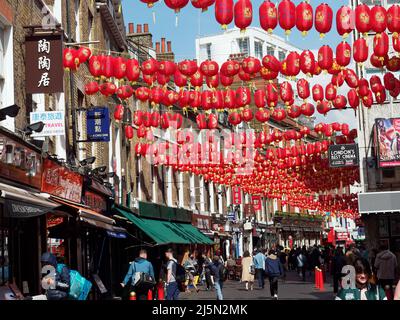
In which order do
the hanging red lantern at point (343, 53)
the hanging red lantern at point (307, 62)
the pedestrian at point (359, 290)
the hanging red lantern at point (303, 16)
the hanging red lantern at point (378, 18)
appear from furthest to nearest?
the hanging red lantern at point (307, 62) → the hanging red lantern at point (343, 53) → the hanging red lantern at point (378, 18) → the hanging red lantern at point (303, 16) → the pedestrian at point (359, 290)

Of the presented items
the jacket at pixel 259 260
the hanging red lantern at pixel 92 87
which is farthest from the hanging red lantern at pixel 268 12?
the jacket at pixel 259 260

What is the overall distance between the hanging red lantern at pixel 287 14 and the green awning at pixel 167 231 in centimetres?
1405

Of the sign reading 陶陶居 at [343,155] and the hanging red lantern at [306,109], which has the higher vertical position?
the hanging red lantern at [306,109]

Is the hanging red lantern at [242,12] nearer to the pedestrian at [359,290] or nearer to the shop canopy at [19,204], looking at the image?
the shop canopy at [19,204]

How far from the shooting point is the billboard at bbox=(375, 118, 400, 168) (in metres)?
32.1

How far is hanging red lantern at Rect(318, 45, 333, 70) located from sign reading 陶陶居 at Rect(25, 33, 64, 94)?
250 inches

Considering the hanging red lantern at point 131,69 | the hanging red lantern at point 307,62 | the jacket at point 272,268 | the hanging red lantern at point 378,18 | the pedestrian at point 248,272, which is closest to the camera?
the hanging red lantern at point 378,18

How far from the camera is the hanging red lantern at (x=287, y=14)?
602 inches

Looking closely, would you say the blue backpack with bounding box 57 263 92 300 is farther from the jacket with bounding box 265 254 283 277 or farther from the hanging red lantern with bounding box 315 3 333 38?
the jacket with bounding box 265 254 283 277

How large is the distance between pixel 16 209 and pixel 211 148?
22.9m

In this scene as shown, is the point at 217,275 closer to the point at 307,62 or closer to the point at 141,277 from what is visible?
the point at 141,277

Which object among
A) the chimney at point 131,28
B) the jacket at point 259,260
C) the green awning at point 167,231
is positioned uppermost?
the chimney at point 131,28

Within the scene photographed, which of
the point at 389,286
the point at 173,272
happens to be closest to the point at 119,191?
→ the point at 173,272
